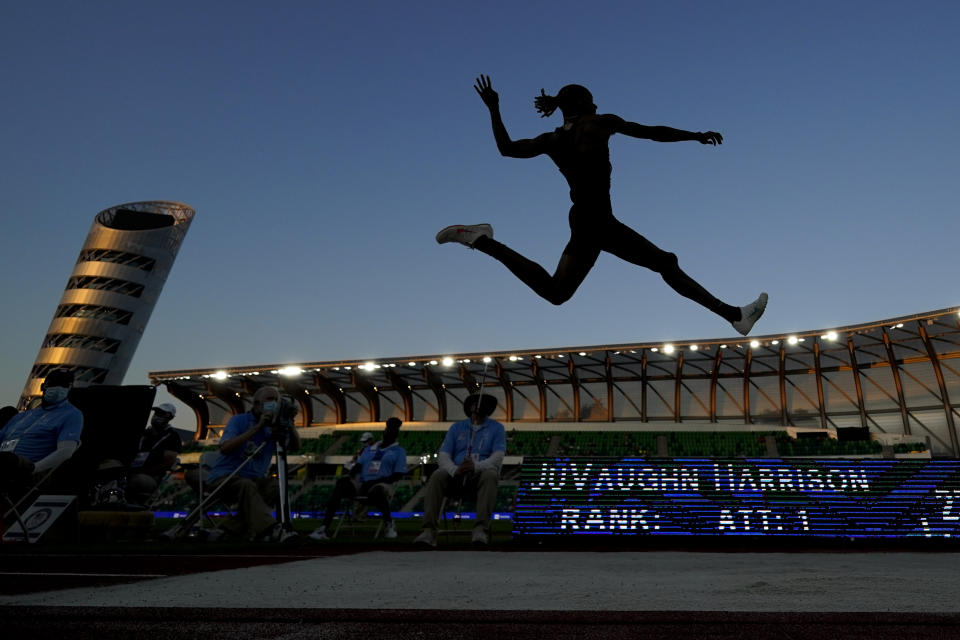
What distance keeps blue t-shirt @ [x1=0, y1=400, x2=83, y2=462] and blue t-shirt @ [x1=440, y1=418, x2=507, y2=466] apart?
392cm

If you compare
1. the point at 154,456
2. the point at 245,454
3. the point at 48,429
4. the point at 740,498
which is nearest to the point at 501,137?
the point at 245,454

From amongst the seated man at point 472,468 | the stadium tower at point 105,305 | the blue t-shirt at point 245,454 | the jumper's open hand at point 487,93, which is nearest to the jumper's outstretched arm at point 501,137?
the jumper's open hand at point 487,93

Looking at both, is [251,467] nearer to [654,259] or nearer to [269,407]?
[269,407]

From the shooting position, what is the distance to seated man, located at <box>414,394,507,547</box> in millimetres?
7453

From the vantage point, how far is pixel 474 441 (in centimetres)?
808

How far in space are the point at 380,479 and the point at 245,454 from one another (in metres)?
2.73

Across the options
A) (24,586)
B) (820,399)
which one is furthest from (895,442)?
(24,586)

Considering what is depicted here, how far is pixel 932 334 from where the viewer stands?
38.7m

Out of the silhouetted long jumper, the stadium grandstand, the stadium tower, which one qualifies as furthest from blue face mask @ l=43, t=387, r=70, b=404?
the stadium tower

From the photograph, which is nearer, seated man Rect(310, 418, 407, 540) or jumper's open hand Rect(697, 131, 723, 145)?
jumper's open hand Rect(697, 131, 723, 145)

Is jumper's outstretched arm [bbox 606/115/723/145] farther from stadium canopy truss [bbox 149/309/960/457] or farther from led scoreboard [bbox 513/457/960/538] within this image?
stadium canopy truss [bbox 149/309/960/457]

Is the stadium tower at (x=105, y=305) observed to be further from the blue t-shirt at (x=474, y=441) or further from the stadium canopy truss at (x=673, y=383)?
the blue t-shirt at (x=474, y=441)

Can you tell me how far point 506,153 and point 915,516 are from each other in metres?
7.43

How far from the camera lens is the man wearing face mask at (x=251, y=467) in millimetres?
7289
